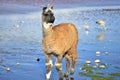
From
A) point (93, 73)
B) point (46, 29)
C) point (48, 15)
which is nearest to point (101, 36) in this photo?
point (93, 73)

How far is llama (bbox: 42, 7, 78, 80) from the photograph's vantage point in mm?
10125

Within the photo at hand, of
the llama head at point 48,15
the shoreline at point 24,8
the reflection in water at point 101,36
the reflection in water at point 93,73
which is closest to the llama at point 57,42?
the llama head at point 48,15

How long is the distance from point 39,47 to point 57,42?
4891 millimetres

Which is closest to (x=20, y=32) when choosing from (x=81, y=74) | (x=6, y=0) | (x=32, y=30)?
(x=32, y=30)

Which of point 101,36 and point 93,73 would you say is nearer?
point 93,73

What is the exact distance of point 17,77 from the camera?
1104cm

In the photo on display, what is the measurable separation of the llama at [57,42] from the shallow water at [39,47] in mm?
470

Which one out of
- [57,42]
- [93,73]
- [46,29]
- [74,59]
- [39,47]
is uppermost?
[46,29]

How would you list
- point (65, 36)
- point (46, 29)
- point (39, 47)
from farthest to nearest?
point (39, 47)
point (65, 36)
point (46, 29)

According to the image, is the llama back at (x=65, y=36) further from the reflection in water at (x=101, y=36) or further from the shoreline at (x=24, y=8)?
the shoreline at (x=24, y=8)

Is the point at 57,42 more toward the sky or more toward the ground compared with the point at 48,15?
more toward the ground

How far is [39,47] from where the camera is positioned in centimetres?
1530

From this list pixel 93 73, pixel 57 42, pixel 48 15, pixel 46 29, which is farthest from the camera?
pixel 93 73

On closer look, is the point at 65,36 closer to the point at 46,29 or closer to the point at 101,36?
the point at 46,29
